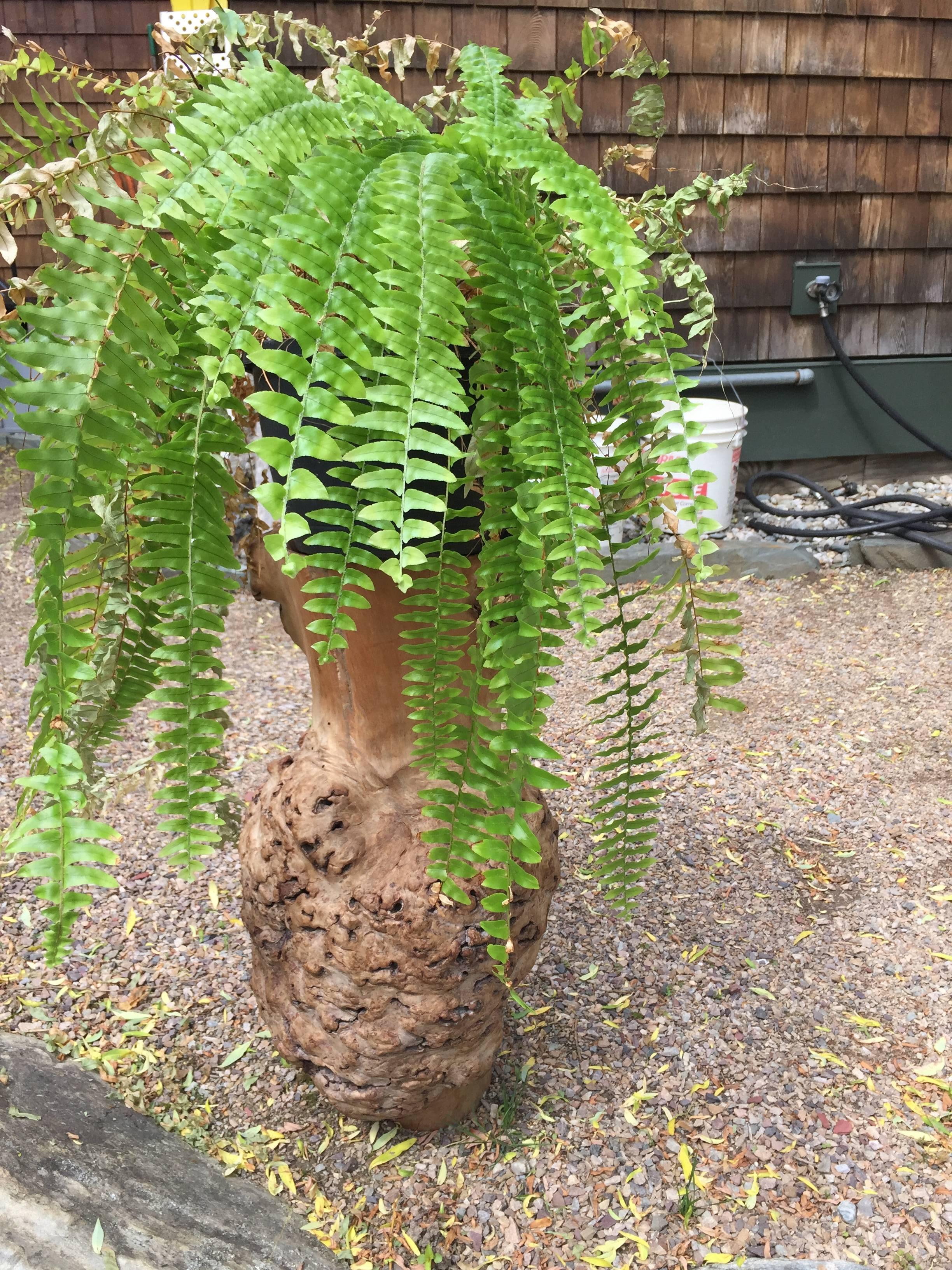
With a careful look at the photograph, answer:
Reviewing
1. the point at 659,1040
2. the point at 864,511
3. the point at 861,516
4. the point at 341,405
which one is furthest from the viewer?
the point at 864,511

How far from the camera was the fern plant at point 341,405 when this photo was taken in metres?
0.75

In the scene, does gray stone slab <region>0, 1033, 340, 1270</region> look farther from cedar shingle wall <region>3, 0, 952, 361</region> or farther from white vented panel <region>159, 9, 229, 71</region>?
cedar shingle wall <region>3, 0, 952, 361</region>

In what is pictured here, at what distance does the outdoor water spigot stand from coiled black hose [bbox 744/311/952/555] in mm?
49

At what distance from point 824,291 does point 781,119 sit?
0.67 metres

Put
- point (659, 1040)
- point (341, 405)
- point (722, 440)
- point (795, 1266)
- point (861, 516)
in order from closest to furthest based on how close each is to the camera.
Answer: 1. point (341, 405)
2. point (795, 1266)
3. point (659, 1040)
4. point (722, 440)
5. point (861, 516)

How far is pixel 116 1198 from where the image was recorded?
1227 millimetres

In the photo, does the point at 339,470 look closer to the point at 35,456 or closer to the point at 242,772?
the point at 35,456

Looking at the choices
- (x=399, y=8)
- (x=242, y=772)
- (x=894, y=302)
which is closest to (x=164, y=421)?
(x=242, y=772)

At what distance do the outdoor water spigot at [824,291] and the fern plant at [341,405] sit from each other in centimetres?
322

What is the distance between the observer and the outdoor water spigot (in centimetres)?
404

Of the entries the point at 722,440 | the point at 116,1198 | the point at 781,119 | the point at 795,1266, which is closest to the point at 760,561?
the point at 722,440

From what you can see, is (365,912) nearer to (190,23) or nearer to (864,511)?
(190,23)

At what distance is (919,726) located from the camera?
2.67 m

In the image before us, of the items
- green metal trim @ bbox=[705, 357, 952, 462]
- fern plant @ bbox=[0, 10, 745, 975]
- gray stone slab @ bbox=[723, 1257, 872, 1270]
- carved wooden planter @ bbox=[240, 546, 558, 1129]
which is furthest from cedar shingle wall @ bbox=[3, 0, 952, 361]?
gray stone slab @ bbox=[723, 1257, 872, 1270]
